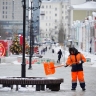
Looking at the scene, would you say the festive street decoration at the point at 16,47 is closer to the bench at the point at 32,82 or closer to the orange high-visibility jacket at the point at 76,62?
the bench at the point at 32,82

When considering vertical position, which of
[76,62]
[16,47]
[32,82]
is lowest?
[16,47]

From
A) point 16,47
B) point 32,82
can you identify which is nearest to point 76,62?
point 32,82

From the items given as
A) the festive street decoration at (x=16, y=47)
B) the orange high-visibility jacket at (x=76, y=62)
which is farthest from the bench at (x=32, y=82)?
the festive street decoration at (x=16, y=47)

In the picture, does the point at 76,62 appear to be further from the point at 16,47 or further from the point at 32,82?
the point at 16,47

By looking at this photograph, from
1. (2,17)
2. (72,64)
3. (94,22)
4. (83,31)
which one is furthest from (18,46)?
(2,17)

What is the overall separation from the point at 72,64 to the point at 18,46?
181ft

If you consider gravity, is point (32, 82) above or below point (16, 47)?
above

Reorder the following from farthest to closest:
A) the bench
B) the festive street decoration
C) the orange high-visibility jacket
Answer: the festive street decoration
the orange high-visibility jacket
the bench

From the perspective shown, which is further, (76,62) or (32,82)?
(76,62)

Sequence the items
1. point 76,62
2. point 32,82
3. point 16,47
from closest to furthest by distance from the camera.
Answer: point 32,82 < point 76,62 < point 16,47

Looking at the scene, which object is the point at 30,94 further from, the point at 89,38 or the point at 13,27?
the point at 13,27

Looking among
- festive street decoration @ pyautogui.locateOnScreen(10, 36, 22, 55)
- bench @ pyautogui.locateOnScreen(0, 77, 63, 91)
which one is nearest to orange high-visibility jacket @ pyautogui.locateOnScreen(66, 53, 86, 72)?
bench @ pyautogui.locateOnScreen(0, 77, 63, 91)

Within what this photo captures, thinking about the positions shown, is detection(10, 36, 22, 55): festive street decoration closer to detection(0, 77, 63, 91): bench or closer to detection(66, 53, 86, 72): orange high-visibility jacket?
detection(0, 77, 63, 91): bench

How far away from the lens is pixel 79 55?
1912 centimetres
